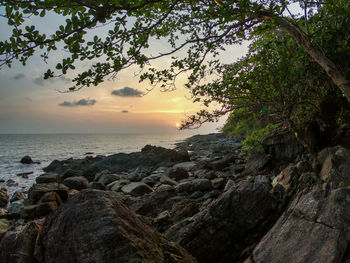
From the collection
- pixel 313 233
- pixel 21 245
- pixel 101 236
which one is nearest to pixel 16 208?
pixel 21 245

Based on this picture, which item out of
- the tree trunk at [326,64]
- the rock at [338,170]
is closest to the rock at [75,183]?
the rock at [338,170]

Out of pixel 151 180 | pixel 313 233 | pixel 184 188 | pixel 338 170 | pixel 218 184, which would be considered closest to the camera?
pixel 313 233

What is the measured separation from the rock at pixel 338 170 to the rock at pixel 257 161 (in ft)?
14.9

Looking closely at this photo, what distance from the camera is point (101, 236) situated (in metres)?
2.91

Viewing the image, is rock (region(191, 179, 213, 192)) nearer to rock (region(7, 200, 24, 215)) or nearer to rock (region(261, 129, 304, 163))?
rock (region(261, 129, 304, 163))

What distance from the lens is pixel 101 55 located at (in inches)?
145

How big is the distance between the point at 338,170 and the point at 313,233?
9.17 ft

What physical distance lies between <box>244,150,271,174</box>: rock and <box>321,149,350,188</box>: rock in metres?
4.55

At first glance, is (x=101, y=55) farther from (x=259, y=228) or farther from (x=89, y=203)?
(x=259, y=228)

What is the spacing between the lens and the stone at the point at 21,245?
132 inches

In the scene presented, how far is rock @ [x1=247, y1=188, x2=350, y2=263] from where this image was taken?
300 cm

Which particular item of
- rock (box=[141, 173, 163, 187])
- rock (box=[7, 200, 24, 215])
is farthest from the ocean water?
rock (box=[141, 173, 163, 187])

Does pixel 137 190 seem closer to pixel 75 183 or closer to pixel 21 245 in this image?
pixel 75 183

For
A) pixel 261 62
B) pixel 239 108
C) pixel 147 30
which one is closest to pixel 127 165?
pixel 239 108
